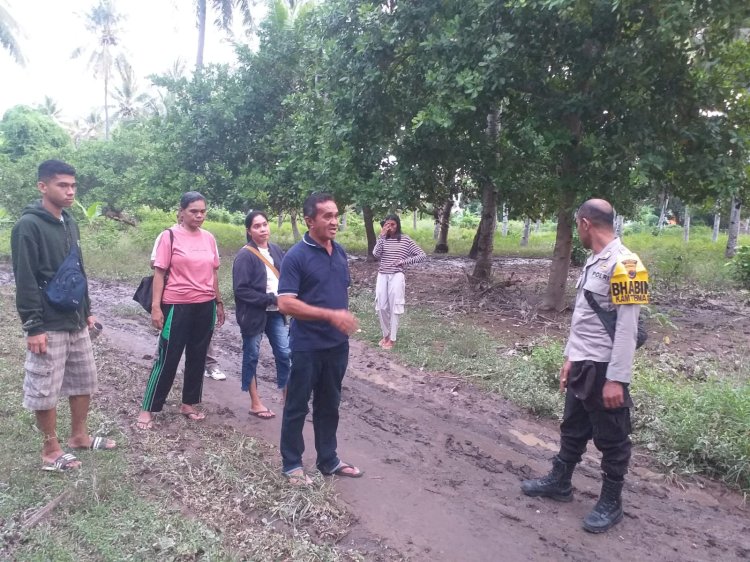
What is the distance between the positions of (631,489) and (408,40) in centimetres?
723

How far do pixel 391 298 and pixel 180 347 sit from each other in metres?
3.20

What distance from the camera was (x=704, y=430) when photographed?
433 cm

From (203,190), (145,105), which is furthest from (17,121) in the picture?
(145,105)

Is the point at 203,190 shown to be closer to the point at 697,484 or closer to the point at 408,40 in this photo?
the point at 408,40

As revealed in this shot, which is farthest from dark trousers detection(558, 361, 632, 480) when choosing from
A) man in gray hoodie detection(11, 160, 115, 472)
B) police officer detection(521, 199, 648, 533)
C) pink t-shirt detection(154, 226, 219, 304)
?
man in gray hoodie detection(11, 160, 115, 472)

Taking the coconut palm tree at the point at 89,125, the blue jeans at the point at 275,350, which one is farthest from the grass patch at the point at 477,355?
the coconut palm tree at the point at 89,125

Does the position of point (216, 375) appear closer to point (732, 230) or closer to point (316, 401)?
point (316, 401)

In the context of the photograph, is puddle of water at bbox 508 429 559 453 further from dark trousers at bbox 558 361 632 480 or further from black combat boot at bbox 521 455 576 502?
dark trousers at bbox 558 361 632 480

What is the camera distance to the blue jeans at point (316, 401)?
141 inches

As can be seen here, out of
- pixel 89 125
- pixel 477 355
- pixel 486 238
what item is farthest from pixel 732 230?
pixel 89 125

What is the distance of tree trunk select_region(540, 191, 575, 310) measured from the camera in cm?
889

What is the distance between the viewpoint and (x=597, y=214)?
338cm

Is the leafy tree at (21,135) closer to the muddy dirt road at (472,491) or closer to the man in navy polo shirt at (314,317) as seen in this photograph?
the muddy dirt road at (472,491)

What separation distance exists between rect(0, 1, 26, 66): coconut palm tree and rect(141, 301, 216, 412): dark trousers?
1175 inches
